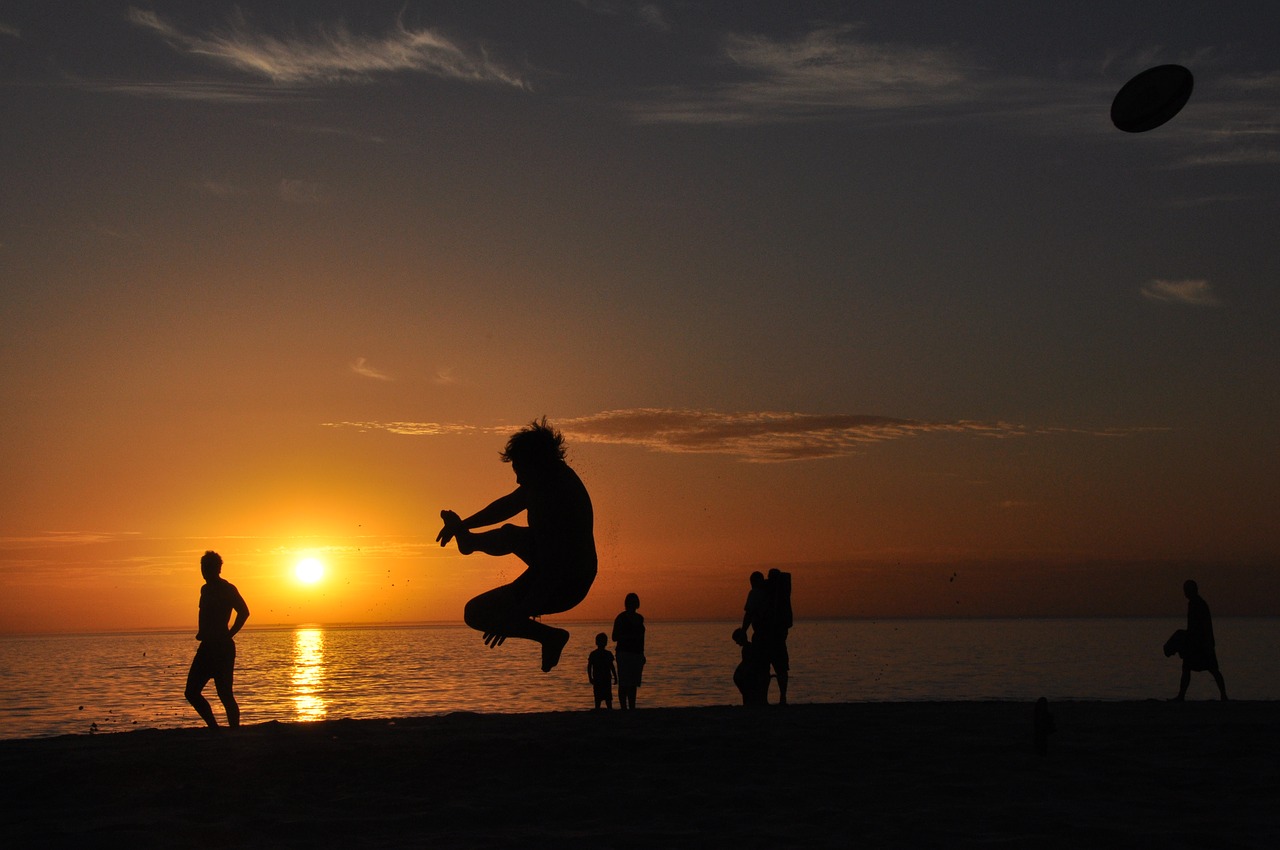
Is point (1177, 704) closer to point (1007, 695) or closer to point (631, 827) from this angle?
point (631, 827)

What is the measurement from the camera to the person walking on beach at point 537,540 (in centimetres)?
762

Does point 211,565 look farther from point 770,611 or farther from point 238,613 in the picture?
point 770,611

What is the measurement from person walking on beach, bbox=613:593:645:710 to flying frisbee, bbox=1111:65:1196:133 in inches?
415

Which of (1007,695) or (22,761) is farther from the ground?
(22,761)

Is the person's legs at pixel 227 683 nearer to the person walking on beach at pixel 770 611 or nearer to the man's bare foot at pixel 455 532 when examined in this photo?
the person walking on beach at pixel 770 611

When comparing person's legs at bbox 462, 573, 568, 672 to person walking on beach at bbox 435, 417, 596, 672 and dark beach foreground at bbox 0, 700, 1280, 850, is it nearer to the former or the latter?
person walking on beach at bbox 435, 417, 596, 672

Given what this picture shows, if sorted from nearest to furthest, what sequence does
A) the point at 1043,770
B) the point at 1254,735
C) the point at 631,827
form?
1. the point at 631,827
2. the point at 1043,770
3. the point at 1254,735

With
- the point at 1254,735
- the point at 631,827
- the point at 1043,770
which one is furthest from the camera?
the point at 1254,735

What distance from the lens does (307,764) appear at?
10.7 metres

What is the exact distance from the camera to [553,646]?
789cm

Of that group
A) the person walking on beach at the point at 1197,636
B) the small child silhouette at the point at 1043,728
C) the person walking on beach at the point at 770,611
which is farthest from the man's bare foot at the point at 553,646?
the person walking on beach at the point at 1197,636

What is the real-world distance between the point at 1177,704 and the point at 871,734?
651 centimetres

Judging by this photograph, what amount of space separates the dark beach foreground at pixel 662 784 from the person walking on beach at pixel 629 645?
567 centimetres

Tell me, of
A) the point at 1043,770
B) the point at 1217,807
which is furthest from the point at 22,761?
the point at 1217,807
